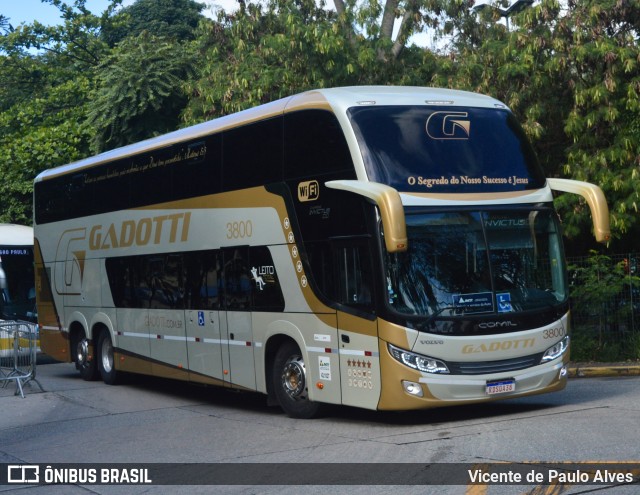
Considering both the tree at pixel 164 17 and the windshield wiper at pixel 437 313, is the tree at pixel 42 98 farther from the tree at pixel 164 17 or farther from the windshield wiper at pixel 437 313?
the windshield wiper at pixel 437 313

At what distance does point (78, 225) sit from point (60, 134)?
17801mm

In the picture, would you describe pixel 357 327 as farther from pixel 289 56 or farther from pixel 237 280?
pixel 289 56

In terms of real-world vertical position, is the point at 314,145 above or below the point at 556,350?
above

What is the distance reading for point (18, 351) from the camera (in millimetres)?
17953

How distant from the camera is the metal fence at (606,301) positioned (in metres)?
19.1

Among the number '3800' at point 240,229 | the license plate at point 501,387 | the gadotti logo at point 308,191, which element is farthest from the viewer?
the number '3800' at point 240,229

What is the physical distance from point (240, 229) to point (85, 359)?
7.01 meters

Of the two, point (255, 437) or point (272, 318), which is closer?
point (255, 437)

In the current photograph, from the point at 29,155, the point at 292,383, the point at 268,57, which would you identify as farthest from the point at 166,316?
the point at 29,155

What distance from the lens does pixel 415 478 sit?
28.5ft

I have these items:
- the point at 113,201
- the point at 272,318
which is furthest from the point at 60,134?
the point at 272,318

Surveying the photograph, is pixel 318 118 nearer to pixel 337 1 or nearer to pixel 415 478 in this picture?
pixel 415 478

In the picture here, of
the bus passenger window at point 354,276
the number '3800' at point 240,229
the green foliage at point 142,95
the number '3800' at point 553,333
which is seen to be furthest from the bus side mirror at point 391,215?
the green foliage at point 142,95

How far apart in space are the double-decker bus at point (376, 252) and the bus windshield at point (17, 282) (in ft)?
39.0
